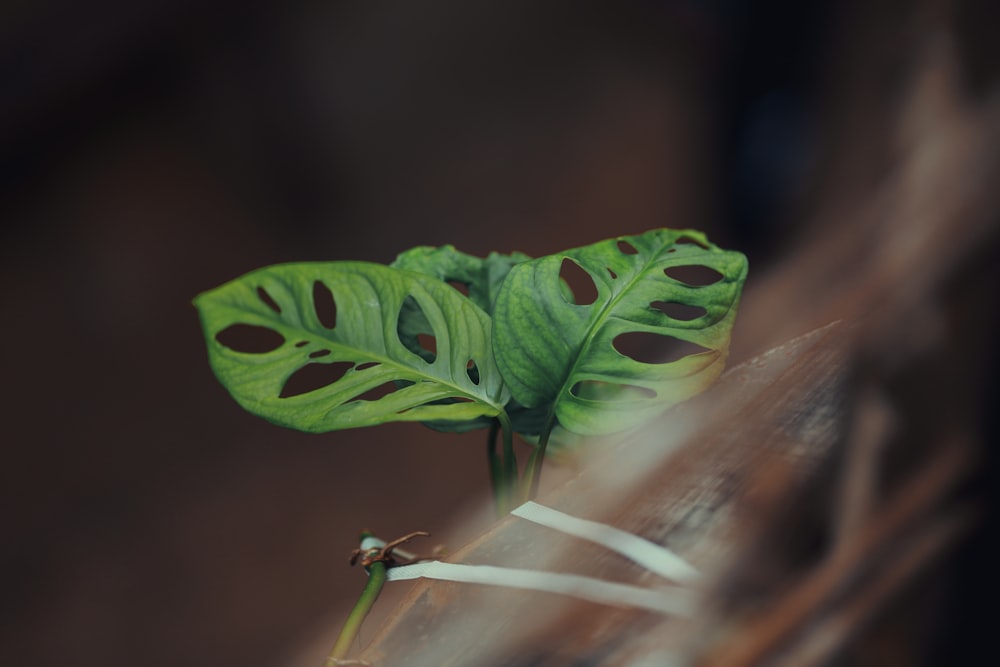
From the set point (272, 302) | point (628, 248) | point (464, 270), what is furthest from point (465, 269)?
point (628, 248)

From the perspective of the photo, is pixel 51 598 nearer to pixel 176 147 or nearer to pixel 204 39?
pixel 176 147

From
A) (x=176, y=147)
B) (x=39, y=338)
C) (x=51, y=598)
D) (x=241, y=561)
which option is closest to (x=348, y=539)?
(x=241, y=561)

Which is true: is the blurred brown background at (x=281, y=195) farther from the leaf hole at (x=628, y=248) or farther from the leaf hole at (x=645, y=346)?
the leaf hole at (x=628, y=248)

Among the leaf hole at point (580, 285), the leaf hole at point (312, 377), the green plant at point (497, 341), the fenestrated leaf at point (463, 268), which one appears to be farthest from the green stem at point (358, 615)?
the leaf hole at point (580, 285)

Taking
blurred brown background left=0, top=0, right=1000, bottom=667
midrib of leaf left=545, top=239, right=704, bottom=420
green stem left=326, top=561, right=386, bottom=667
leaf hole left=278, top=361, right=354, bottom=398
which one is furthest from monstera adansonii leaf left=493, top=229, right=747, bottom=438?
leaf hole left=278, top=361, right=354, bottom=398

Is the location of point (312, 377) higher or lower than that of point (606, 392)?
lower

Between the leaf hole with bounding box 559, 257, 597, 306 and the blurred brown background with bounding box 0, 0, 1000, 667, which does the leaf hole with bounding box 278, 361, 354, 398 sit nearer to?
the blurred brown background with bounding box 0, 0, 1000, 667

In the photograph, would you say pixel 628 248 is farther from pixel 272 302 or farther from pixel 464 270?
pixel 464 270
